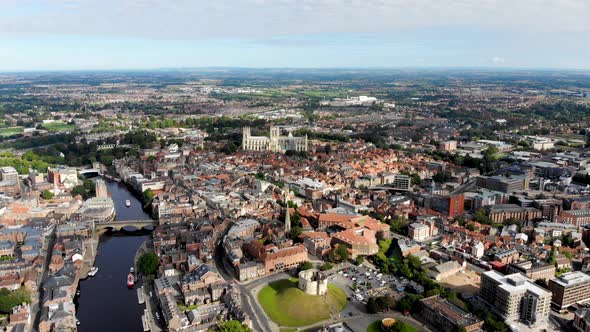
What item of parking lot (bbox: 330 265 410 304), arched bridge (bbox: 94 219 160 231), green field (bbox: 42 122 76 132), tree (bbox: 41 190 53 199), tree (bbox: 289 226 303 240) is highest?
green field (bbox: 42 122 76 132)

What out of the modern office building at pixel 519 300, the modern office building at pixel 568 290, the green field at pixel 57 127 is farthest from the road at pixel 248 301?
the green field at pixel 57 127

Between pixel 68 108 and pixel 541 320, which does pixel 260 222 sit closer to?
pixel 541 320

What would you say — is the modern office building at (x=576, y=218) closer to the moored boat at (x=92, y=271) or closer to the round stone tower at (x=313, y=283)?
the round stone tower at (x=313, y=283)

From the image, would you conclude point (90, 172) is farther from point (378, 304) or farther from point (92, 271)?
point (378, 304)

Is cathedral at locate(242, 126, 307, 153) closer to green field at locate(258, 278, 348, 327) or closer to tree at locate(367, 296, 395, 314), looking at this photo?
green field at locate(258, 278, 348, 327)

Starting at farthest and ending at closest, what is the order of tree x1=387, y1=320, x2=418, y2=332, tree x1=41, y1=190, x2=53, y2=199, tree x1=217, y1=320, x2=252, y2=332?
tree x1=41, y1=190, x2=53, y2=199, tree x1=387, y1=320, x2=418, y2=332, tree x1=217, y1=320, x2=252, y2=332

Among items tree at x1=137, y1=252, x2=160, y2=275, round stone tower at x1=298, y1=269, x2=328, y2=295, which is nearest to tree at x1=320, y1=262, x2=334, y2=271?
round stone tower at x1=298, y1=269, x2=328, y2=295
